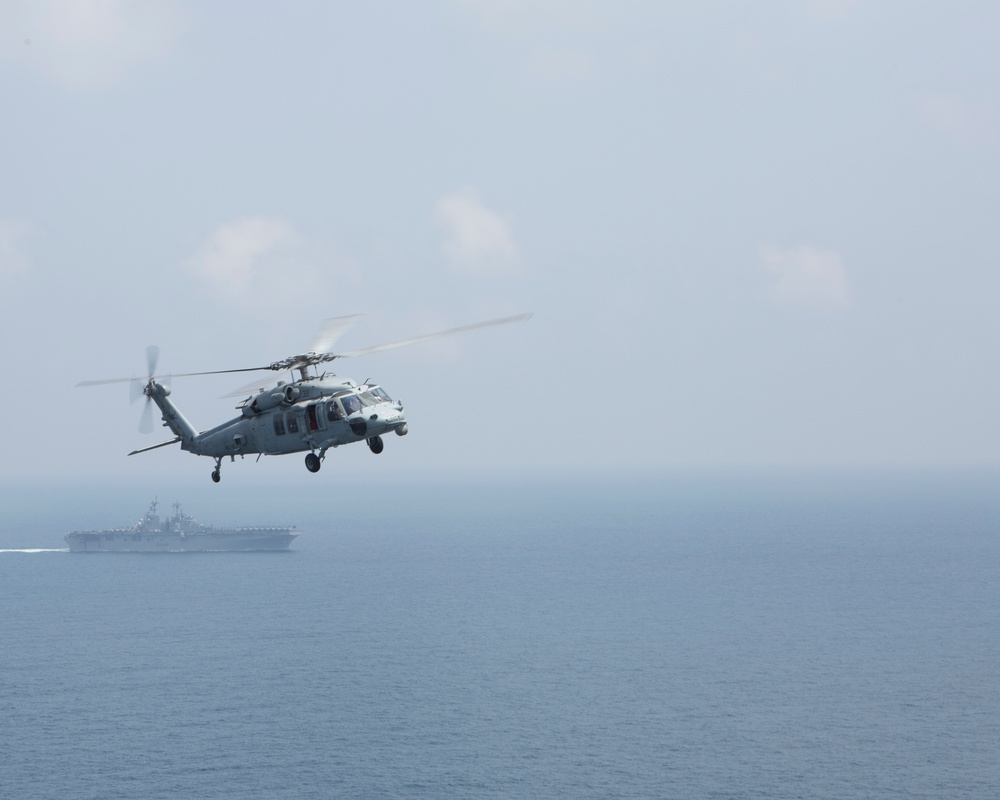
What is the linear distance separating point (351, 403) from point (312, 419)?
1404 mm

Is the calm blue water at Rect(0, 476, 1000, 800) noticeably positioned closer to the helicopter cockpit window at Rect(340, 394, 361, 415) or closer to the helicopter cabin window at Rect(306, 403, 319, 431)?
A: the helicopter cabin window at Rect(306, 403, 319, 431)

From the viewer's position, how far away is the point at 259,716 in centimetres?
10131

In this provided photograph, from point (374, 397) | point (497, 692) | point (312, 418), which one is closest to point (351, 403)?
point (374, 397)

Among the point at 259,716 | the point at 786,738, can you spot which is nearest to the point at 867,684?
the point at 786,738

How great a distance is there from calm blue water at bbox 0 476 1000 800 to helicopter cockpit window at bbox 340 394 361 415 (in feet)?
210

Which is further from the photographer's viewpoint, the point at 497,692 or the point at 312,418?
the point at 497,692

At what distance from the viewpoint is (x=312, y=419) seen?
30672mm

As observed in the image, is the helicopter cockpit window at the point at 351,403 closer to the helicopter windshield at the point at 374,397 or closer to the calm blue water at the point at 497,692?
the helicopter windshield at the point at 374,397

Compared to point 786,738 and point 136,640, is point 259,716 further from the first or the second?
point 786,738

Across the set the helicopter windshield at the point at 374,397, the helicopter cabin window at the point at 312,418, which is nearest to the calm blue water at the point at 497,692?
the helicopter cabin window at the point at 312,418

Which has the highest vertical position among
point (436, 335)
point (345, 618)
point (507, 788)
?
point (436, 335)

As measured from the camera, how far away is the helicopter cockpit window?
30.0 metres

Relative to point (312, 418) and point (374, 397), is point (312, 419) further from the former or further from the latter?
point (374, 397)

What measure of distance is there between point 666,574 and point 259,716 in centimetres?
10283
